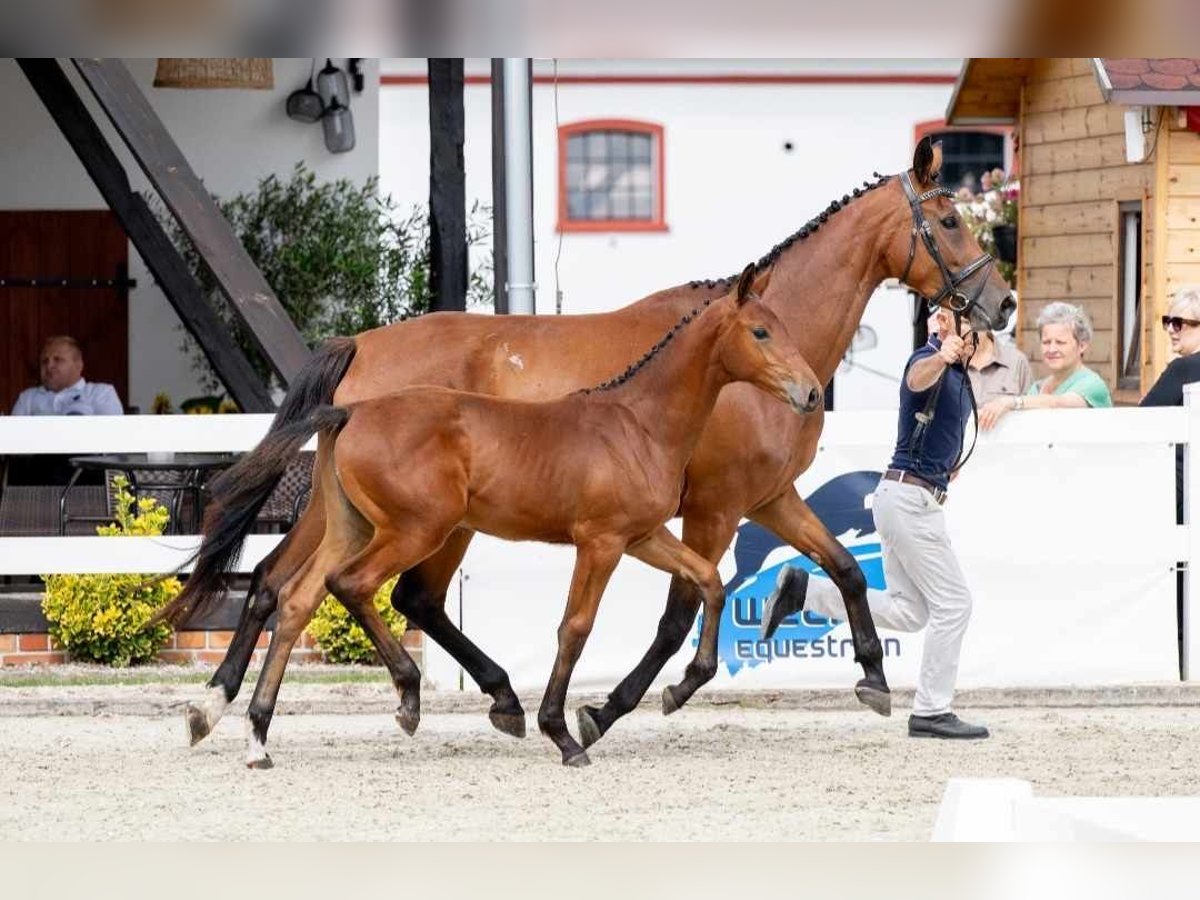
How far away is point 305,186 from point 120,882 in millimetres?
10797

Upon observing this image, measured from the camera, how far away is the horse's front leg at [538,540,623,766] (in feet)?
23.2

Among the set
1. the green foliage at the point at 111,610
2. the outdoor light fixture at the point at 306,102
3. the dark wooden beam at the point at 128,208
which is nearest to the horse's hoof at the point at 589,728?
the green foliage at the point at 111,610

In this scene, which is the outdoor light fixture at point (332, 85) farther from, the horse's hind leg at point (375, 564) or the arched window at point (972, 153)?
the arched window at point (972, 153)

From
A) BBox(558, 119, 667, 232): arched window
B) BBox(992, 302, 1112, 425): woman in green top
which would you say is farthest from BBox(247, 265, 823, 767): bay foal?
BBox(558, 119, 667, 232): arched window

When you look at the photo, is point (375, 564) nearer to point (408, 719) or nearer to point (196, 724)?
point (408, 719)

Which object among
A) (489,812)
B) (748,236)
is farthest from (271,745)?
(748,236)

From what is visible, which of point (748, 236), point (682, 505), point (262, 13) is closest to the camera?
point (262, 13)

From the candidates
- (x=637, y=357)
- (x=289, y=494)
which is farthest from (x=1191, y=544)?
(x=289, y=494)

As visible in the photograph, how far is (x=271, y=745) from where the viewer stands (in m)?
7.80

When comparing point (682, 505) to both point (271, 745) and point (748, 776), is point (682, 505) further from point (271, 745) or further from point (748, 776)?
point (271, 745)

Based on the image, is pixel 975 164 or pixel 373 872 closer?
pixel 373 872

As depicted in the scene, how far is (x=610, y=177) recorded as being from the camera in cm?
2923

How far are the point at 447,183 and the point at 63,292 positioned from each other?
171 inches

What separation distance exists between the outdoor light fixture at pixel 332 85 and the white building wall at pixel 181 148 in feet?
Answer: 0.99
